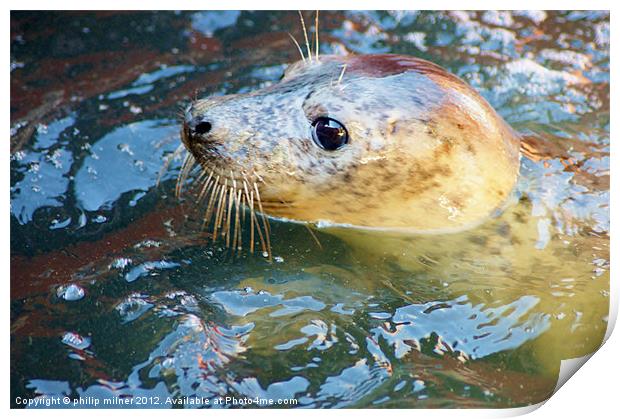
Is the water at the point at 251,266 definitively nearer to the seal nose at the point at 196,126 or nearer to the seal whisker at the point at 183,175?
the seal whisker at the point at 183,175

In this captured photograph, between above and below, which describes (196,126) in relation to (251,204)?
above

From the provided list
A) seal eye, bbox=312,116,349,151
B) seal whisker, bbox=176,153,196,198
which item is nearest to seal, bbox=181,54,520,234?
seal eye, bbox=312,116,349,151

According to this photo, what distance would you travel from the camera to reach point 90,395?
2.55 m

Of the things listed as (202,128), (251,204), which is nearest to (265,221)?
(251,204)

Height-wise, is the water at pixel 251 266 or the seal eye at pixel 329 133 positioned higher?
the seal eye at pixel 329 133

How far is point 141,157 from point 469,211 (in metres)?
1.56

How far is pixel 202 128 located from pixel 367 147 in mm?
644

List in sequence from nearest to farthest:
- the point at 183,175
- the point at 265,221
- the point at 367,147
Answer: the point at 367,147, the point at 265,221, the point at 183,175

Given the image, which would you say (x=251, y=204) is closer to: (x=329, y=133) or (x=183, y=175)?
(x=329, y=133)

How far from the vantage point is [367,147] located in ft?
10.2

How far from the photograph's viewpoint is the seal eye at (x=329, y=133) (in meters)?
3.11

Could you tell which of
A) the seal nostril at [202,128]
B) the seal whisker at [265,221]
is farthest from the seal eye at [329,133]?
the seal nostril at [202,128]

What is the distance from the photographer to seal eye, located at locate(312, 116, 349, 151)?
122 inches
